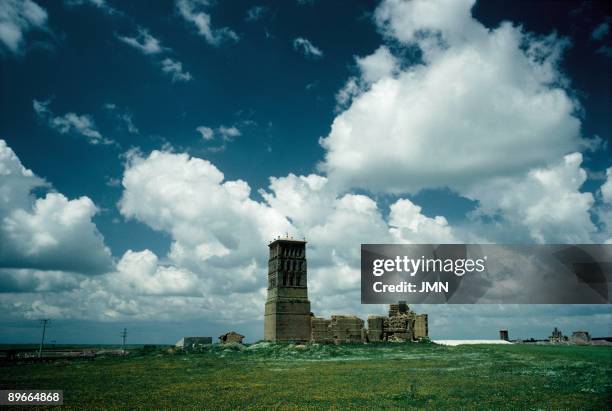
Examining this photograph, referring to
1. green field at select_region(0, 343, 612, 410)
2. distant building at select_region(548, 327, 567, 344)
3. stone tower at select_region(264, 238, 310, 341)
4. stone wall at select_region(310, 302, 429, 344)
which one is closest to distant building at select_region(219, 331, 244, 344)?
Answer: stone tower at select_region(264, 238, 310, 341)

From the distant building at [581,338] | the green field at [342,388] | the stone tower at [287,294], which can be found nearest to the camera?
the green field at [342,388]

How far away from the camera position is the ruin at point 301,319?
88750 mm

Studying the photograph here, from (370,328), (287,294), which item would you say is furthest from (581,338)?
(287,294)

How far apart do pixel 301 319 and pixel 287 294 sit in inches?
228

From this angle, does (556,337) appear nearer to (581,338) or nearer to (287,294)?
(581,338)

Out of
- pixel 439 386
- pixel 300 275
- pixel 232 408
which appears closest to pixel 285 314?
pixel 300 275

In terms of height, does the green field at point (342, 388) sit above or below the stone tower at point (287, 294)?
below

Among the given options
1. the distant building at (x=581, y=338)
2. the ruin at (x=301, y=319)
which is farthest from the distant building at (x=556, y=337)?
the ruin at (x=301, y=319)

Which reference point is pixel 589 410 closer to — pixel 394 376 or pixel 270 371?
pixel 394 376

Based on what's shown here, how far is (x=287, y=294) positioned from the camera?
300 ft

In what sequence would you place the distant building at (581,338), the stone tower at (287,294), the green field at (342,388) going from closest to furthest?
the green field at (342,388) → the stone tower at (287,294) → the distant building at (581,338)

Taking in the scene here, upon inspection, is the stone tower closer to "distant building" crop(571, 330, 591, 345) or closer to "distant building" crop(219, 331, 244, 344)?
"distant building" crop(219, 331, 244, 344)

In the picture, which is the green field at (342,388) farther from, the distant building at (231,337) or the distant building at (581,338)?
the distant building at (581,338)

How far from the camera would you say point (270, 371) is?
4022cm
